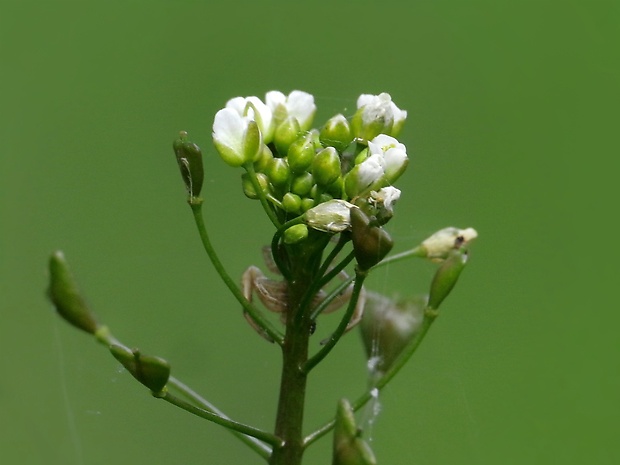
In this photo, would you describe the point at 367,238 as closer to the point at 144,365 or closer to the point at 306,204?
the point at 306,204

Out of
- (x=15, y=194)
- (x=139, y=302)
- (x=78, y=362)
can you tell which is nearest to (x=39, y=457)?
(x=78, y=362)

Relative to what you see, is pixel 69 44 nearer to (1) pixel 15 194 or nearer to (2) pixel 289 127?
(1) pixel 15 194

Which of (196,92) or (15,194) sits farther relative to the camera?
(196,92)

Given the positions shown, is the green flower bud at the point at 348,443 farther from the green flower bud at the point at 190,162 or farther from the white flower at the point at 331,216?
the green flower bud at the point at 190,162

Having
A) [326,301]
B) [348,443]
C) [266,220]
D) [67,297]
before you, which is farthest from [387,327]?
[266,220]

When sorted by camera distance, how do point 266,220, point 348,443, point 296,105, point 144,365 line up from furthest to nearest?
1. point 266,220
2. point 296,105
3. point 144,365
4. point 348,443

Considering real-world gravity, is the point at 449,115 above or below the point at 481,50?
below

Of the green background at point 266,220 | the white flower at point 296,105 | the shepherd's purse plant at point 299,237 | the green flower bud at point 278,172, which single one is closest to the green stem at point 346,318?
the shepherd's purse plant at point 299,237
